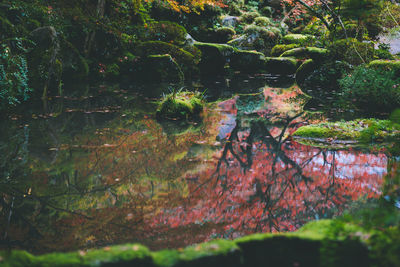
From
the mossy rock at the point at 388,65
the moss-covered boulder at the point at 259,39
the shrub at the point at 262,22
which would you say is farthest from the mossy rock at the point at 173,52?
the shrub at the point at 262,22

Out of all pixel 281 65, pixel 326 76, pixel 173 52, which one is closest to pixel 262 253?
pixel 326 76

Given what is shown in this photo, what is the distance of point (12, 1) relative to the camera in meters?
9.76

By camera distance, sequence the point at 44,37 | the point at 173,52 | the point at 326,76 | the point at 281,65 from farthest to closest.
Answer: the point at 281,65 → the point at 173,52 → the point at 326,76 → the point at 44,37

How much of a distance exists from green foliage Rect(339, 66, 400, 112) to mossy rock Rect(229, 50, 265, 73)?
865cm

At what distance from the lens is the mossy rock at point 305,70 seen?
1440cm

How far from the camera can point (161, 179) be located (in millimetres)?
4727

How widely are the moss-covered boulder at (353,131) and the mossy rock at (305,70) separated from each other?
25.1 ft

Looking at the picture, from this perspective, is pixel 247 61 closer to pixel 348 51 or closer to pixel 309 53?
pixel 309 53

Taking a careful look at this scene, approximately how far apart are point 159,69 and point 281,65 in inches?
268

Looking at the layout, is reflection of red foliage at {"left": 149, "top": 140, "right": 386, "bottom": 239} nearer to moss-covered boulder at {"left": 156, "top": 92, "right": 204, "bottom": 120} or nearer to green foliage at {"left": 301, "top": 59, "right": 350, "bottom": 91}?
moss-covered boulder at {"left": 156, "top": 92, "right": 204, "bottom": 120}

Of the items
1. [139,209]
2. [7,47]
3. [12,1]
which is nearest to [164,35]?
[12,1]

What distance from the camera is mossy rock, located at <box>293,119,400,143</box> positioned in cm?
637

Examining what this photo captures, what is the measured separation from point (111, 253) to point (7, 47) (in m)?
8.20

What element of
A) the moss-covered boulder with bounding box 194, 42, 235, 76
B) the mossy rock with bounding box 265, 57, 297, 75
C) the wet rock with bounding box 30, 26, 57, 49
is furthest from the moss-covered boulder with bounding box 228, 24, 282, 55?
the wet rock with bounding box 30, 26, 57, 49
